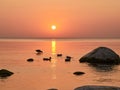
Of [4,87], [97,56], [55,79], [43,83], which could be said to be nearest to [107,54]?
[97,56]

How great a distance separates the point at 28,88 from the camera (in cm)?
3128

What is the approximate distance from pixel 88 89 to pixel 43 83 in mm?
10101

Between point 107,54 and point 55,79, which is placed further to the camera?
point 107,54

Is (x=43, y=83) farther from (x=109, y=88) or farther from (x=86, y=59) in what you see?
(x=86, y=59)

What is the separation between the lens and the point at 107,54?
60312 mm

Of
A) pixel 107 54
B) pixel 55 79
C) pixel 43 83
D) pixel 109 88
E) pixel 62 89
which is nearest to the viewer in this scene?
pixel 109 88

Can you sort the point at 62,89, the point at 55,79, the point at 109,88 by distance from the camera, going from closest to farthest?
the point at 109,88 → the point at 62,89 → the point at 55,79

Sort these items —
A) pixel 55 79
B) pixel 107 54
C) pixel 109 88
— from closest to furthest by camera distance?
1. pixel 109 88
2. pixel 55 79
3. pixel 107 54

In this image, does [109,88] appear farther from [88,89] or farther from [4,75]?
[4,75]

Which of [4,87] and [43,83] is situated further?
[43,83]

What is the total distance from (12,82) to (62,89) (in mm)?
6609

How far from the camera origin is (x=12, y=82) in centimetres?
3497

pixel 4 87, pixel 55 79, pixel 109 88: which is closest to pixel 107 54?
pixel 55 79

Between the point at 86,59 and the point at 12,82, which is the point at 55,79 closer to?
the point at 12,82
